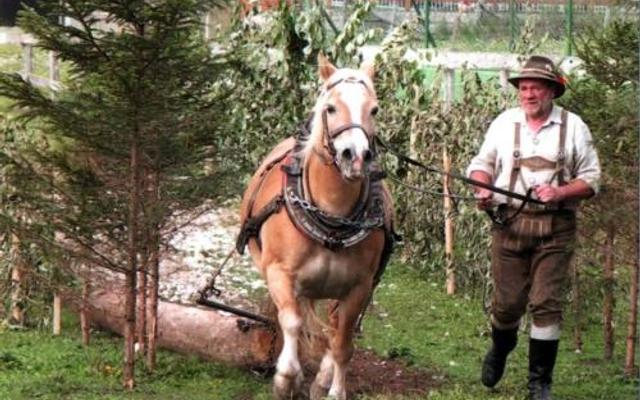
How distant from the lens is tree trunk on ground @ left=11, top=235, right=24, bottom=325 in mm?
10023

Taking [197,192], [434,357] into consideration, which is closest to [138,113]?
[197,192]

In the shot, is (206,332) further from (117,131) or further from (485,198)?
(485,198)

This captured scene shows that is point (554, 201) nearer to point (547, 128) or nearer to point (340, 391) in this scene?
point (547, 128)

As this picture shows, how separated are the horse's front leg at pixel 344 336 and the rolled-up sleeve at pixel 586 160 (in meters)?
1.50

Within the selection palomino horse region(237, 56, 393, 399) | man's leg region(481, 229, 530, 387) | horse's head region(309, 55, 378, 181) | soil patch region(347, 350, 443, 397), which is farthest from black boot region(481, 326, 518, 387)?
horse's head region(309, 55, 378, 181)

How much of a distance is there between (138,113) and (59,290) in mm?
1563

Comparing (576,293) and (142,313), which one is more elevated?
(576,293)

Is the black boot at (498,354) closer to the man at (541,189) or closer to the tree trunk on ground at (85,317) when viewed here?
the man at (541,189)

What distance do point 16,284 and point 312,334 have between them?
3.26 m

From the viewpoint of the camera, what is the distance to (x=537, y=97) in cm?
748

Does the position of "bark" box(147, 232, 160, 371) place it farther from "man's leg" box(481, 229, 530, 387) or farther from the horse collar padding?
"man's leg" box(481, 229, 530, 387)

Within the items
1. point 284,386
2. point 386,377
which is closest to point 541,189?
point 284,386

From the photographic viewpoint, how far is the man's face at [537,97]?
7.47 meters

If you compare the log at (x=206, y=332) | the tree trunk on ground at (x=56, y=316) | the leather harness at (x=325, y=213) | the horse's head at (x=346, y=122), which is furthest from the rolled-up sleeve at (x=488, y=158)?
the tree trunk on ground at (x=56, y=316)
